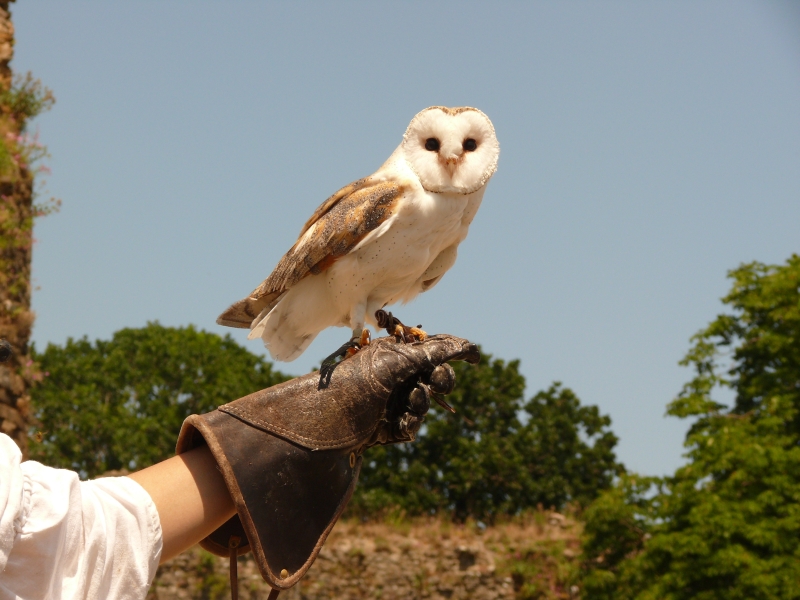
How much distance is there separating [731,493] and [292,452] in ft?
32.6

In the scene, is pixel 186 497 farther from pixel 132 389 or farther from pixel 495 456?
pixel 132 389

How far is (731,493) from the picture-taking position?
10664 mm

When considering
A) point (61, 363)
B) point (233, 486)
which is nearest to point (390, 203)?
point (233, 486)

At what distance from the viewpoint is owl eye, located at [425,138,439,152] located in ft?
10.5

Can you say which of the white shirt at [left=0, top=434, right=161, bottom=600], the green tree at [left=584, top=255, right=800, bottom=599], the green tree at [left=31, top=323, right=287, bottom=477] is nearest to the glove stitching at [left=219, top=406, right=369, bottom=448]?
the white shirt at [left=0, top=434, right=161, bottom=600]

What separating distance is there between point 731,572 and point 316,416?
9564 millimetres

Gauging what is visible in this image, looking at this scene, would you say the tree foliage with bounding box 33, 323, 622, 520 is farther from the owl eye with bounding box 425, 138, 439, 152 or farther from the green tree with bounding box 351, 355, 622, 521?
the owl eye with bounding box 425, 138, 439, 152

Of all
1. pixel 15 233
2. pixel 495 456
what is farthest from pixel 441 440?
pixel 15 233

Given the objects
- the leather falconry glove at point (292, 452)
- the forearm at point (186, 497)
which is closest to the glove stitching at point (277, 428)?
the leather falconry glove at point (292, 452)

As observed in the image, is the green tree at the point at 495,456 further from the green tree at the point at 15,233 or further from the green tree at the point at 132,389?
the green tree at the point at 15,233

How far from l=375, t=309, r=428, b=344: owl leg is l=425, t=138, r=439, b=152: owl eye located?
627 millimetres

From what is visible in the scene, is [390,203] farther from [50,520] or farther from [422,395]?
[50,520]

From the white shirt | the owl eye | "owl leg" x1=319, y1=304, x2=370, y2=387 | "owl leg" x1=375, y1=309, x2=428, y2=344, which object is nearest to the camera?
the white shirt

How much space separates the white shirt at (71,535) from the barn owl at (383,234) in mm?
1417
